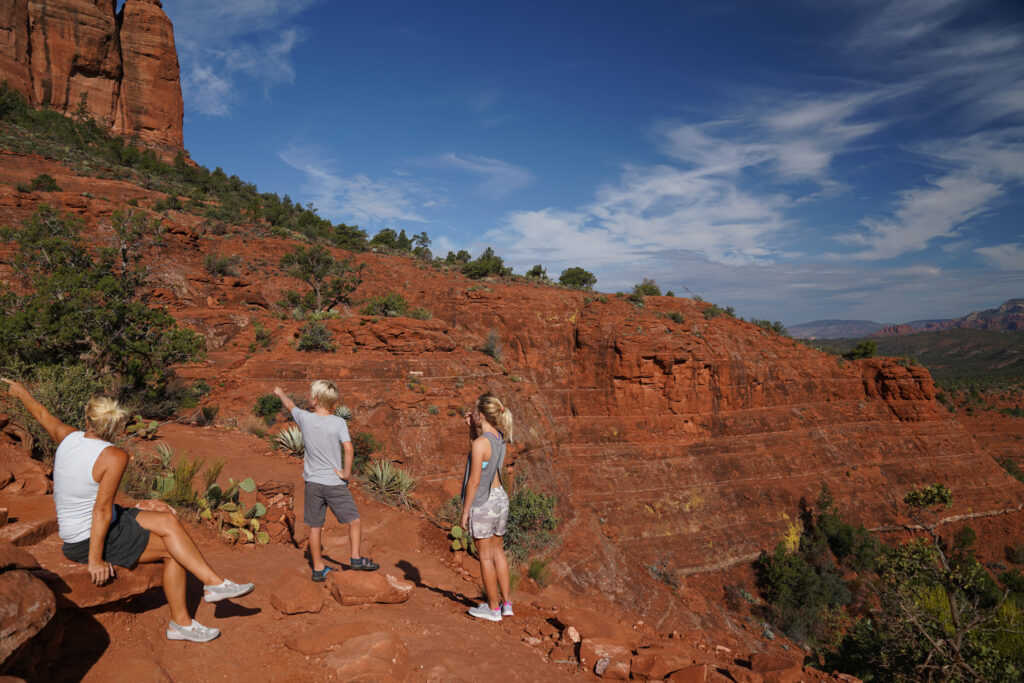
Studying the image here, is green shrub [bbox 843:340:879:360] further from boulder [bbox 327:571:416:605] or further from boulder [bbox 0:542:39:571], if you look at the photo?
boulder [bbox 0:542:39:571]

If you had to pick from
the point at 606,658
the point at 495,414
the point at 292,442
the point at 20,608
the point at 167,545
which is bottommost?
the point at 606,658

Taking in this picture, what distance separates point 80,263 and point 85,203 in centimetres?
1377

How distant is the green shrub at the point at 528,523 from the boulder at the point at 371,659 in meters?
5.04

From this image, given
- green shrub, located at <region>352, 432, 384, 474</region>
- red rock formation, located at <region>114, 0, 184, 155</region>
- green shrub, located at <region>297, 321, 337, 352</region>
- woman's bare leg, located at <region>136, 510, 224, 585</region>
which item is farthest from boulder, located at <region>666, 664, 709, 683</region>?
red rock formation, located at <region>114, 0, 184, 155</region>

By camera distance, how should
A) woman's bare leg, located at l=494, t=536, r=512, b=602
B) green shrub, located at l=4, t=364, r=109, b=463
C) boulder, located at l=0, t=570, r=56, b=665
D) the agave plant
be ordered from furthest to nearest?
the agave plant, green shrub, located at l=4, t=364, r=109, b=463, woman's bare leg, located at l=494, t=536, r=512, b=602, boulder, located at l=0, t=570, r=56, b=665

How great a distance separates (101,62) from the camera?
48.3 m

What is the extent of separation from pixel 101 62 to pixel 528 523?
212 feet

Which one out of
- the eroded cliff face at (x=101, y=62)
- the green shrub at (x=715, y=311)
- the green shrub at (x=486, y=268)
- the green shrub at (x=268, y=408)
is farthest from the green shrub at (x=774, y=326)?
the eroded cliff face at (x=101, y=62)

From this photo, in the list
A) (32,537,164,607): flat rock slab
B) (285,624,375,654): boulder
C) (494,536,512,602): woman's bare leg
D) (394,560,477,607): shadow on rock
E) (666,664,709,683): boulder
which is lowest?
(394,560,477,607): shadow on rock

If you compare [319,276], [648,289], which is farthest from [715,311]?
[319,276]

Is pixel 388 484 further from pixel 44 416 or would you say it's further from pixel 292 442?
pixel 44 416

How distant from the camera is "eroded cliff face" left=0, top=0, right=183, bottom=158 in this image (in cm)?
4303

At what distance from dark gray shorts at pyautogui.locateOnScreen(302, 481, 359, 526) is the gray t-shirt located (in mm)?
60

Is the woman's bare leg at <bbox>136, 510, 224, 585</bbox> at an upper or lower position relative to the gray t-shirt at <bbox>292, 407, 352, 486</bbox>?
lower
